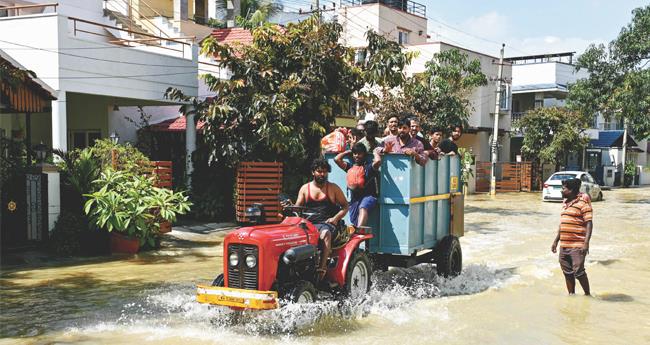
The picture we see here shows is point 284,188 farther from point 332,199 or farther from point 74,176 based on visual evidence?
point 332,199

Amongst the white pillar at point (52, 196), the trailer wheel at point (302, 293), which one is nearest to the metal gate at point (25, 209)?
the white pillar at point (52, 196)

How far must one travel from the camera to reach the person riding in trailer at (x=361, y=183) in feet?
26.9

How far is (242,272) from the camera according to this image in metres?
6.52

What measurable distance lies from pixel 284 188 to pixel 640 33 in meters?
19.6

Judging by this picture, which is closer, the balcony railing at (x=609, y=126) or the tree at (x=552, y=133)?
the tree at (x=552, y=133)

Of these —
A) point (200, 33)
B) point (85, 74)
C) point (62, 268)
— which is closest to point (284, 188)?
point (85, 74)

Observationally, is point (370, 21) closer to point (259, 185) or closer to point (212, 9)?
point (212, 9)

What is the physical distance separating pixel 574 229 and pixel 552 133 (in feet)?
92.0

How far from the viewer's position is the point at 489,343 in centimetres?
682

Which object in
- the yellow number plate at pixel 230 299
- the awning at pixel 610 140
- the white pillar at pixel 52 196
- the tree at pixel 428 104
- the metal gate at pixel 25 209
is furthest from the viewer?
the awning at pixel 610 140

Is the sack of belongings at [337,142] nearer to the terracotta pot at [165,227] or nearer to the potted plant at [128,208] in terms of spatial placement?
the potted plant at [128,208]

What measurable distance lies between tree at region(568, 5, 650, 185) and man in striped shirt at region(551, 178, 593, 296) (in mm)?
20974

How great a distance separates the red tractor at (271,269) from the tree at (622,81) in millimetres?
23972

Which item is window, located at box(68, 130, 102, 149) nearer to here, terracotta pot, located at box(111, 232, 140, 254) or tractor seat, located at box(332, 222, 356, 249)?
terracotta pot, located at box(111, 232, 140, 254)
